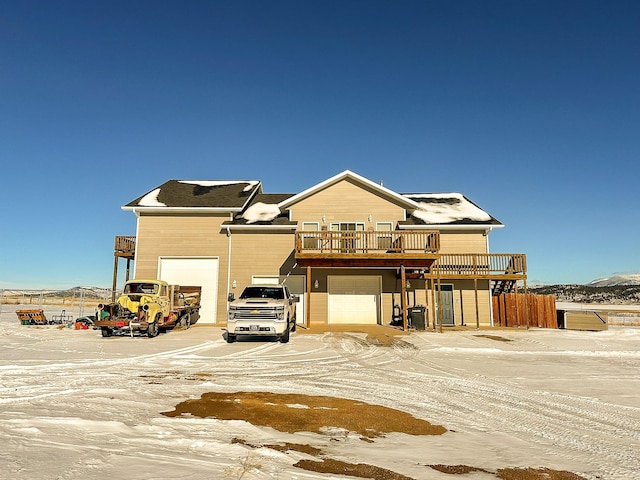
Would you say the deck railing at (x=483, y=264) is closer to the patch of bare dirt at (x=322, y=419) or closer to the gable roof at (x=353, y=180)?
the gable roof at (x=353, y=180)

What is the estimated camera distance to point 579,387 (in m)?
6.73

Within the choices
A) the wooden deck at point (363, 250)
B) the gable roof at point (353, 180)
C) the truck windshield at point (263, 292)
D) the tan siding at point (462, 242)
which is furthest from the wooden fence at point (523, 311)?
the truck windshield at point (263, 292)

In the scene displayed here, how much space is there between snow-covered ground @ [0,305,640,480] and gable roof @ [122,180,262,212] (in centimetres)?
1105

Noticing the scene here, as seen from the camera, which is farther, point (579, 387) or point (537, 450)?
point (579, 387)

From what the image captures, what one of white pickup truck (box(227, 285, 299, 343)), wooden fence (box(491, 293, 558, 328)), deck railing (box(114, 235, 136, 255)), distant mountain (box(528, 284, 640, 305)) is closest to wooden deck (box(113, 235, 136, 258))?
deck railing (box(114, 235, 136, 255))

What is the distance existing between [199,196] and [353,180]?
9.20m

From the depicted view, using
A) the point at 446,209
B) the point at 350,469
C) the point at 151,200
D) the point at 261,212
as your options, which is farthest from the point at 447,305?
the point at 350,469

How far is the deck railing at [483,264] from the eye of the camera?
19.5 metres

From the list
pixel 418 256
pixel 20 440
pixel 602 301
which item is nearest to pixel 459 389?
pixel 20 440

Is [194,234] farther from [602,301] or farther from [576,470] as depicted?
A: [602,301]

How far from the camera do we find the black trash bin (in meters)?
17.8

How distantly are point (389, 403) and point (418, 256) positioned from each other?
12.6 meters

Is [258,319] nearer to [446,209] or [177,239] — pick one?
[177,239]

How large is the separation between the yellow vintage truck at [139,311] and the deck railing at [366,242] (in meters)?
6.30
